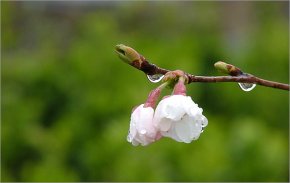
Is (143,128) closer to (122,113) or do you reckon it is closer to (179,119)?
(179,119)

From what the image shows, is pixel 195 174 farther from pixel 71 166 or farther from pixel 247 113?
pixel 247 113

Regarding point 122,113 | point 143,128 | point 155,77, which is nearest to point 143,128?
point 143,128

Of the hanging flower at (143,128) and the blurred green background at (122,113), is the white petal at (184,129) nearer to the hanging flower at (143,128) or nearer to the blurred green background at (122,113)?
the hanging flower at (143,128)

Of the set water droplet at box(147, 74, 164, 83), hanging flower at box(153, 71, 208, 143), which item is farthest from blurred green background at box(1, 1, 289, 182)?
hanging flower at box(153, 71, 208, 143)

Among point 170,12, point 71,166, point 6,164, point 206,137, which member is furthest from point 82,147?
point 170,12

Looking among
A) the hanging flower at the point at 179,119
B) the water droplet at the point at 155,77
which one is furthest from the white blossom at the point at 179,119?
the water droplet at the point at 155,77
